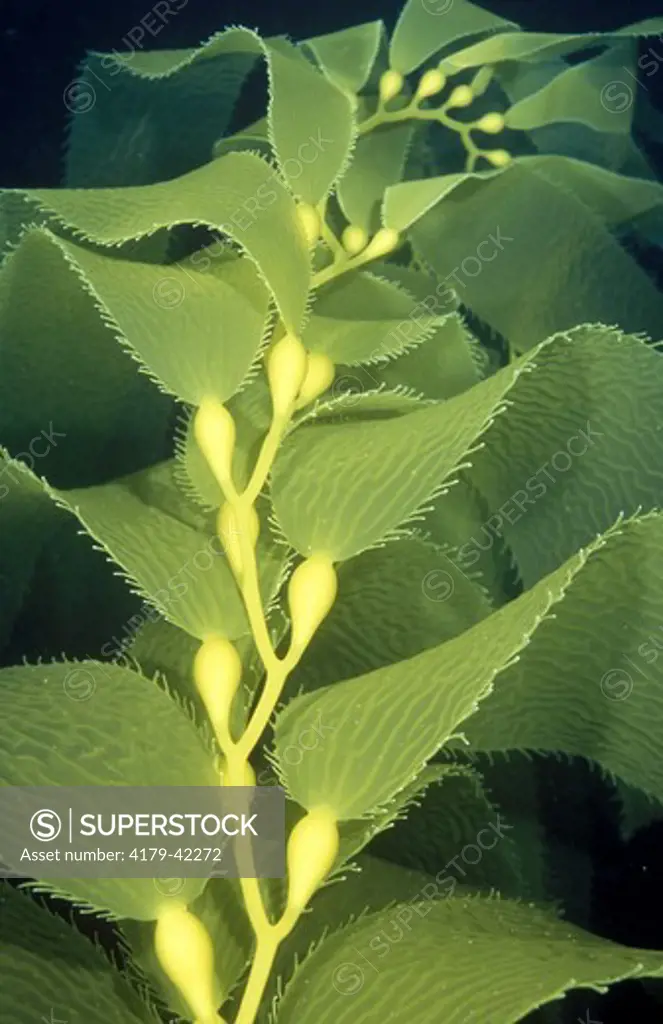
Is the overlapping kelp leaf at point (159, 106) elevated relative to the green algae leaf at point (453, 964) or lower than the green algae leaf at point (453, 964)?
elevated

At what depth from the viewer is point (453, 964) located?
0.22 m

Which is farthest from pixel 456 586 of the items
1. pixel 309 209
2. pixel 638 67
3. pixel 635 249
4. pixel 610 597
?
pixel 638 67

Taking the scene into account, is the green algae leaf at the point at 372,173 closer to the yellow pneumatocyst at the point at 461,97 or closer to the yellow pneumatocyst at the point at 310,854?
the yellow pneumatocyst at the point at 461,97

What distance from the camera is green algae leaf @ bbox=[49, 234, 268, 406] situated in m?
0.26

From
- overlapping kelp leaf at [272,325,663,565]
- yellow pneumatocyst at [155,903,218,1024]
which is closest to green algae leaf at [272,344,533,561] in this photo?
overlapping kelp leaf at [272,325,663,565]

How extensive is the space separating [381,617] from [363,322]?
117 mm

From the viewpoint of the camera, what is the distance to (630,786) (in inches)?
12.7

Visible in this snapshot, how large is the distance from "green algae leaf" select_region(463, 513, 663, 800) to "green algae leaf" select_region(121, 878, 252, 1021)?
0.34 ft

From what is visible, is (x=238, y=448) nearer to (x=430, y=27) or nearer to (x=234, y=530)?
(x=234, y=530)

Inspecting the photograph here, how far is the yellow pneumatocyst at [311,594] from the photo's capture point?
0.25 metres

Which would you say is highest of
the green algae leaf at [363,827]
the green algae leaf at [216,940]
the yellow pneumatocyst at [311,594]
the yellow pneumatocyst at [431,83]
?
the yellow pneumatocyst at [431,83]

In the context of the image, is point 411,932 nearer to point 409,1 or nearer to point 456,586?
point 456,586

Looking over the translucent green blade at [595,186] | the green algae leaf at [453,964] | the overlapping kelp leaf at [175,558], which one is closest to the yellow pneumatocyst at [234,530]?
the overlapping kelp leaf at [175,558]

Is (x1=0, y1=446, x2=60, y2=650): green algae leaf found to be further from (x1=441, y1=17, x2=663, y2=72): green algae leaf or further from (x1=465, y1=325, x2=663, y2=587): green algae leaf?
(x1=441, y1=17, x2=663, y2=72): green algae leaf
